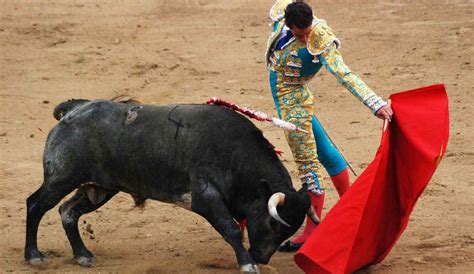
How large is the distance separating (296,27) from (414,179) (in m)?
1.09

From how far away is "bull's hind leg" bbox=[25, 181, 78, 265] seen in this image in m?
6.53

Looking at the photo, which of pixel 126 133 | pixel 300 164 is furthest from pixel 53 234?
pixel 300 164

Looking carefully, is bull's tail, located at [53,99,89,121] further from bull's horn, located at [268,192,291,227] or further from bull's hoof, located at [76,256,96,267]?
Answer: bull's horn, located at [268,192,291,227]

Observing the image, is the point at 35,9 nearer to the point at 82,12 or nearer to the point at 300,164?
the point at 82,12

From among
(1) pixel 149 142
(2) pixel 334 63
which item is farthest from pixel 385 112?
(1) pixel 149 142

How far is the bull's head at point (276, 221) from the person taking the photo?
5.87m

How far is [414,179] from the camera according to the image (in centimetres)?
597

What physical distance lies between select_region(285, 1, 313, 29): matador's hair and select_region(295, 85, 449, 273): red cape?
0.65 m

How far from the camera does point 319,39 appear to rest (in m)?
6.05

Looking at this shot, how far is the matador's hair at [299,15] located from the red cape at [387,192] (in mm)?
652

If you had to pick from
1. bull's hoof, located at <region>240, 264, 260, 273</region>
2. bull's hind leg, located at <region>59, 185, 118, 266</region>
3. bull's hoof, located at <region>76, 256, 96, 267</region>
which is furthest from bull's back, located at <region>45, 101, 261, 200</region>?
bull's hoof, located at <region>240, 264, 260, 273</region>

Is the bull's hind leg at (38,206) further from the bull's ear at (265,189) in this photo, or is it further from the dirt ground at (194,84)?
the bull's ear at (265,189)

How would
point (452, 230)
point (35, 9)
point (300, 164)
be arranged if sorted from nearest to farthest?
1. point (300, 164)
2. point (452, 230)
3. point (35, 9)

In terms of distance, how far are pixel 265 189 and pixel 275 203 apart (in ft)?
0.86
